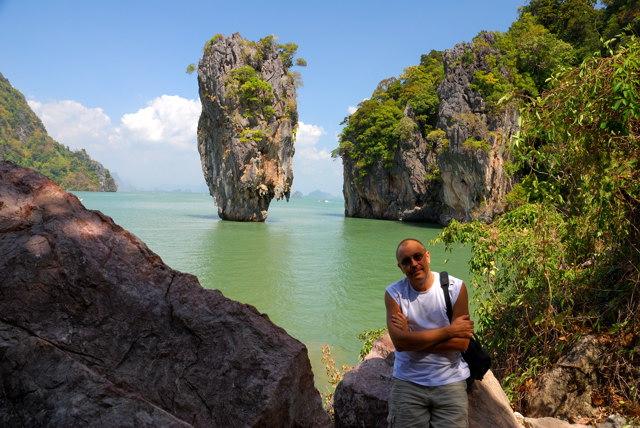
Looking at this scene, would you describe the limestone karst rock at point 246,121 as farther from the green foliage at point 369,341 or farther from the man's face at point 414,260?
the man's face at point 414,260

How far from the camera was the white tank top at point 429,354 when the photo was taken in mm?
2080

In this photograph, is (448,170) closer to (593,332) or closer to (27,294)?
(593,332)

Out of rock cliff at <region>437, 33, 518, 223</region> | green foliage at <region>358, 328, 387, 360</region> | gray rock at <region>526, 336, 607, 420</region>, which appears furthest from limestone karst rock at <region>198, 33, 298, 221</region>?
gray rock at <region>526, 336, 607, 420</region>

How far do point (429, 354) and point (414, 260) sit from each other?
495 millimetres

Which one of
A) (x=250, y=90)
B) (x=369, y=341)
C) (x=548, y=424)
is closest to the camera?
(x=548, y=424)

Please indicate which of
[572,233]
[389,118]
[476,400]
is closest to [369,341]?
[572,233]

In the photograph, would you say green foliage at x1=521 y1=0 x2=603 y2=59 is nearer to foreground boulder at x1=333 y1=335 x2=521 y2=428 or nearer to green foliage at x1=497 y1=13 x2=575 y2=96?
green foliage at x1=497 y1=13 x2=575 y2=96

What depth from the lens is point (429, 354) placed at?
83.0 inches

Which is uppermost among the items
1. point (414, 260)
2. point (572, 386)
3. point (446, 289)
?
point (414, 260)

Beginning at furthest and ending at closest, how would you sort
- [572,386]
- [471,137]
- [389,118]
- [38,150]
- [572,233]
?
[38,150] < [389,118] < [471,137] < [572,233] < [572,386]

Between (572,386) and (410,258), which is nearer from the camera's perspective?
(410,258)

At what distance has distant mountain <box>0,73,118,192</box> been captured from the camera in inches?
4299

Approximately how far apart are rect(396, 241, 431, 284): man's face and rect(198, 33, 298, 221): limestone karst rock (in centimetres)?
2964

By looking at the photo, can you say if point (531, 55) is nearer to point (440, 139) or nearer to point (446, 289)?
point (440, 139)
